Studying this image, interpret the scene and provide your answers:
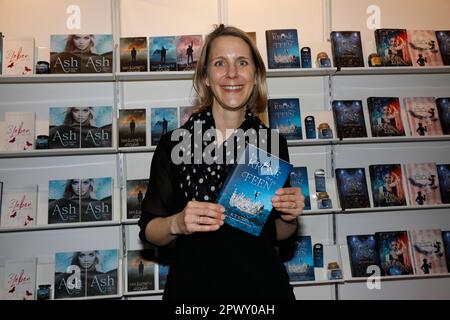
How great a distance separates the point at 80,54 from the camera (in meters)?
3.07

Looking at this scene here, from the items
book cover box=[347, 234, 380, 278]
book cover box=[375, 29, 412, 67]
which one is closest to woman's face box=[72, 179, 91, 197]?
book cover box=[347, 234, 380, 278]

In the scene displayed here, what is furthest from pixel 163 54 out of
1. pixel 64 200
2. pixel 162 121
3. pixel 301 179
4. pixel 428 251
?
pixel 428 251

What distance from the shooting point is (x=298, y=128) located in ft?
10.5

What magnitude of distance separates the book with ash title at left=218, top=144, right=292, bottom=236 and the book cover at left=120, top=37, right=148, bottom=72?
1.78 m

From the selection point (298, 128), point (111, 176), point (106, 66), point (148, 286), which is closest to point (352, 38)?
point (298, 128)

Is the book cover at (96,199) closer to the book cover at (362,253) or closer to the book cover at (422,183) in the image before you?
the book cover at (362,253)

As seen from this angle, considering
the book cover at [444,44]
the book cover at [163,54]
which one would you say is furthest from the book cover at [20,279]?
the book cover at [444,44]

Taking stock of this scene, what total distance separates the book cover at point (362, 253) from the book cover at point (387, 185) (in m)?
0.28

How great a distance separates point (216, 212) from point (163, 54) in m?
1.97

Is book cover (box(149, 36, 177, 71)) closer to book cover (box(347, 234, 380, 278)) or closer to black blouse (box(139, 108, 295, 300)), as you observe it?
black blouse (box(139, 108, 295, 300))

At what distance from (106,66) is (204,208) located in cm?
196

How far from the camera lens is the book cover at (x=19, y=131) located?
3010mm

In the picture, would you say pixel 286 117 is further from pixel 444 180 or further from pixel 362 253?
pixel 444 180
